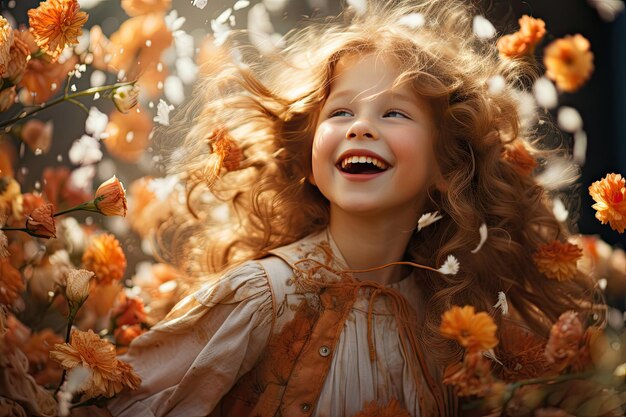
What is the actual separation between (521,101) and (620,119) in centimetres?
104

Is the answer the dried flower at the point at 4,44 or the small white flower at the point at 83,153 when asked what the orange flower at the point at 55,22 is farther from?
the small white flower at the point at 83,153

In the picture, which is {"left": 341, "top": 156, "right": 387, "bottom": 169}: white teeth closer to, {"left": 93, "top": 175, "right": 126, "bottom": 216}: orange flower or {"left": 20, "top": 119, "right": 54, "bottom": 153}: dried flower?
{"left": 93, "top": 175, "right": 126, "bottom": 216}: orange flower

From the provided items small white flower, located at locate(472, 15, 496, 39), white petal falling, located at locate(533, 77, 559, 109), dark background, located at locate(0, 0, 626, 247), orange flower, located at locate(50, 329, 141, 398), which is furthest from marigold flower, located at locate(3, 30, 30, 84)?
dark background, located at locate(0, 0, 626, 247)

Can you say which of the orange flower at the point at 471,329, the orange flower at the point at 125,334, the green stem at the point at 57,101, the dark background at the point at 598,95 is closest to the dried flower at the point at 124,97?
the green stem at the point at 57,101

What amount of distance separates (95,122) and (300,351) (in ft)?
1.85

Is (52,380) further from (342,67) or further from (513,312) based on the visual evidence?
(513,312)

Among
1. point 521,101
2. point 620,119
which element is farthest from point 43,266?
point 620,119

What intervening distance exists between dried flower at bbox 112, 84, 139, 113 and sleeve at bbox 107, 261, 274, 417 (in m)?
0.33

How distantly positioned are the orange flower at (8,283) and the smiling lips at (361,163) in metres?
0.56

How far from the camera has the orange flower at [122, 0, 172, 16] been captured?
59.3 inches

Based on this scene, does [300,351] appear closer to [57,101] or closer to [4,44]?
[57,101]

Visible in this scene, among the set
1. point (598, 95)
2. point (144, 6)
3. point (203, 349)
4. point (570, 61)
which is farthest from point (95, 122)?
point (598, 95)

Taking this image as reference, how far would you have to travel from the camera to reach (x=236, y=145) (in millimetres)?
1556

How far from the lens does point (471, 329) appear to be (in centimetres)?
106
